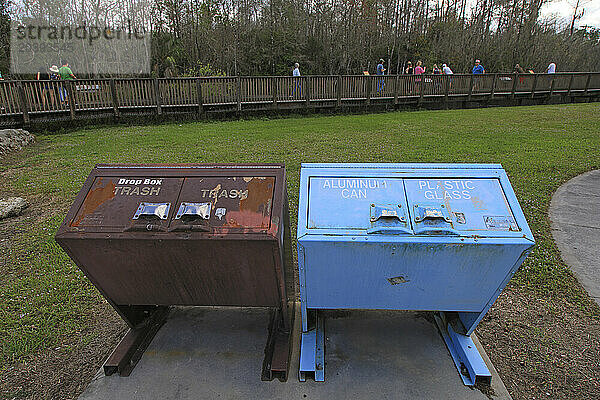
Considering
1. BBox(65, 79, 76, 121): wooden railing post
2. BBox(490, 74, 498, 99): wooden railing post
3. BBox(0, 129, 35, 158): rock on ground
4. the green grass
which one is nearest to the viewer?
the green grass

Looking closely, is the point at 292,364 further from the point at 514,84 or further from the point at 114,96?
→ the point at 514,84

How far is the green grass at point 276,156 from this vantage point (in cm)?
334

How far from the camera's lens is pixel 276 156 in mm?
7789

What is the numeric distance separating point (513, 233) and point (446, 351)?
3.75ft

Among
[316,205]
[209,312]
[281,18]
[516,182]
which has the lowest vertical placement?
[209,312]

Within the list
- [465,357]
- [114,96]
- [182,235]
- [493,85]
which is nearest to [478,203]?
[465,357]

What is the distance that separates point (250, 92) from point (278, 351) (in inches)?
481

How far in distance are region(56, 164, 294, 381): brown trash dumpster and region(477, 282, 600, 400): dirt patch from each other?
5.20ft

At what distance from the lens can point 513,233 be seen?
207 cm

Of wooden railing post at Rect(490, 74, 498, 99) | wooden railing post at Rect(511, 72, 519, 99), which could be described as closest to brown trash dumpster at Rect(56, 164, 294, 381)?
wooden railing post at Rect(490, 74, 498, 99)

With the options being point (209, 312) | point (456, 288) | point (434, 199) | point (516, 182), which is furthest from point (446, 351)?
point (516, 182)

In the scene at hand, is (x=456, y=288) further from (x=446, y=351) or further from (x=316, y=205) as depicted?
(x=316, y=205)

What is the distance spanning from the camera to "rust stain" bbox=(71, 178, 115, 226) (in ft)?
7.34

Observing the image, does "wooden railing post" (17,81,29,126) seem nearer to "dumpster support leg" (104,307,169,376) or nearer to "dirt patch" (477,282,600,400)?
"dumpster support leg" (104,307,169,376)
